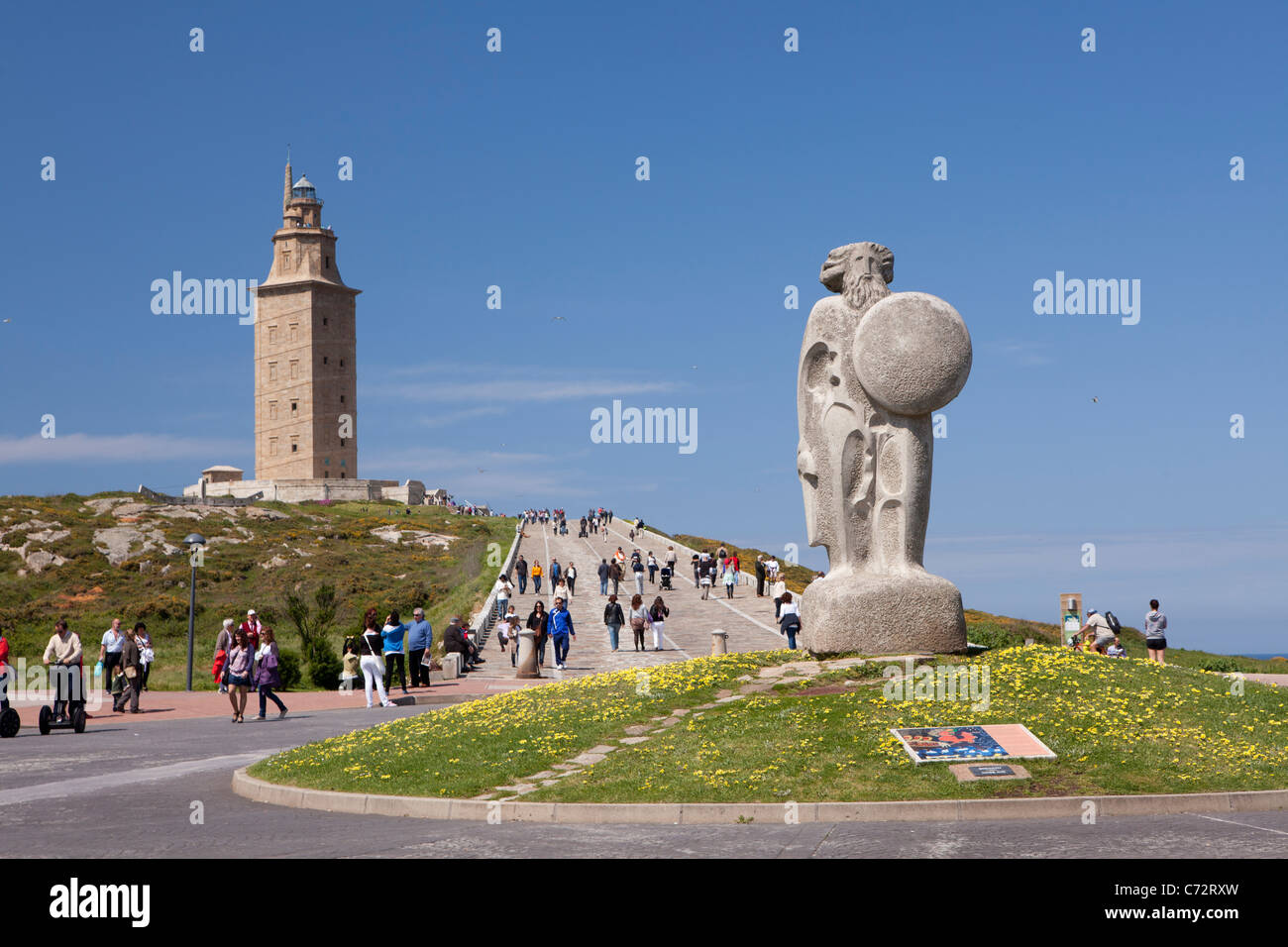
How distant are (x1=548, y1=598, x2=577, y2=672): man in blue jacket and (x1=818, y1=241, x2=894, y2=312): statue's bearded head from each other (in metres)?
12.9

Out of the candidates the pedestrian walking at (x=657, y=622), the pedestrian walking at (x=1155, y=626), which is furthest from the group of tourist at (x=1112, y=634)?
the pedestrian walking at (x=657, y=622)

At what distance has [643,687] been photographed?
1485cm

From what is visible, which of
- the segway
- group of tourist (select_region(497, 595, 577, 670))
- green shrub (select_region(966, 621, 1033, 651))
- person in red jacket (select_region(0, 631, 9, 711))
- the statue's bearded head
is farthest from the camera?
group of tourist (select_region(497, 595, 577, 670))

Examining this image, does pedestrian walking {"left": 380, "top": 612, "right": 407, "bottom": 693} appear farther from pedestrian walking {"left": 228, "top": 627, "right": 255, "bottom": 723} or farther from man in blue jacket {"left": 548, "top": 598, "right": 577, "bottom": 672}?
man in blue jacket {"left": 548, "top": 598, "right": 577, "bottom": 672}

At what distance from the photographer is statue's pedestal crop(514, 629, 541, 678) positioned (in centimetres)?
2597

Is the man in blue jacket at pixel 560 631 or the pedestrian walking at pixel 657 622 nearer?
the man in blue jacket at pixel 560 631

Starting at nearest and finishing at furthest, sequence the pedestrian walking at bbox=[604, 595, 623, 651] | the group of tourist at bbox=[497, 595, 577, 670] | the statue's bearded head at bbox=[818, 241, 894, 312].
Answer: the statue's bearded head at bbox=[818, 241, 894, 312] < the group of tourist at bbox=[497, 595, 577, 670] < the pedestrian walking at bbox=[604, 595, 623, 651]

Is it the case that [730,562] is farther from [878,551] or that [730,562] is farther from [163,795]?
[163,795]

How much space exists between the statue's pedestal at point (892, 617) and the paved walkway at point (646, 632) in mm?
11422

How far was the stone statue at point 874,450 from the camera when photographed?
14.6 metres

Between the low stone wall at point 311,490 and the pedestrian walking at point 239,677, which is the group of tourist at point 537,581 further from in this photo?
the low stone wall at point 311,490

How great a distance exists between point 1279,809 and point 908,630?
4.98 meters

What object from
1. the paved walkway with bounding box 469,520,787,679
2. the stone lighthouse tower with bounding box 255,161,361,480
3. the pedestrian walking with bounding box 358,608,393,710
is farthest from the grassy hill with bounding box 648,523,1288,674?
the stone lighthouse tower with bounding box 255,161,361,480

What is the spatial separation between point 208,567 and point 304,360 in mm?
52965
